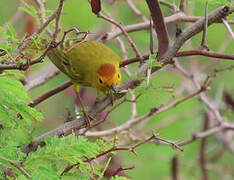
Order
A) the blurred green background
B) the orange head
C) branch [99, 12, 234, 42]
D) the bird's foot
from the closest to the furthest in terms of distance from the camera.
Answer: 1. the bird's foot
2. branch [99, 12, 234, 42]
3. the orange head
4. the blurred green background

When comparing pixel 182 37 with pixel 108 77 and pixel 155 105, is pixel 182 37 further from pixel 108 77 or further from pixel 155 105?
pixel 155 105

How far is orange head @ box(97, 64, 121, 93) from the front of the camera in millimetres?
3692

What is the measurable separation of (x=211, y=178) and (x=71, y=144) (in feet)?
17.9

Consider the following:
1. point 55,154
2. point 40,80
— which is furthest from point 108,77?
point 55,154

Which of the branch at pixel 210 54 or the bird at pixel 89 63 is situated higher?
the branch at pixel 210 54

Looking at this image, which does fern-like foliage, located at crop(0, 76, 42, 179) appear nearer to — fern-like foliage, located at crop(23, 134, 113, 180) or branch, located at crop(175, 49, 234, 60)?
fern-like foliage, located at crop(23, 134, 113, 180)

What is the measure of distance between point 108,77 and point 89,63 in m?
0.49

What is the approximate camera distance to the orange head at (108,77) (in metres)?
3.69

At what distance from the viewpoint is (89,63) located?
417 cm

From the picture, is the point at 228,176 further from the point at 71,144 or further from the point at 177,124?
the point at 71,144

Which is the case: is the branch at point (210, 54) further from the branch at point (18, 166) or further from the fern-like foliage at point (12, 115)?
the branch at point (18, 166)

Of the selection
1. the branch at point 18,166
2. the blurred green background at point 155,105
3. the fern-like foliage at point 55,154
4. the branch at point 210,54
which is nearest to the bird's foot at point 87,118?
the fern-like foliage at point 55,154

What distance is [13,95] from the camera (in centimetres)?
191

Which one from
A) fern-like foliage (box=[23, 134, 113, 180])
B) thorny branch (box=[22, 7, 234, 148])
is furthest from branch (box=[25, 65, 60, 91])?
fern-like foliage (box=[23, 134, 113, 180])
